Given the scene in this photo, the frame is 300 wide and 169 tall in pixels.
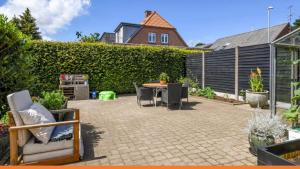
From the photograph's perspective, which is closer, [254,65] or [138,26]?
[254,65]

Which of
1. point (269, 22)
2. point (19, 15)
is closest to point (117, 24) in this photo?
point (19, 15)

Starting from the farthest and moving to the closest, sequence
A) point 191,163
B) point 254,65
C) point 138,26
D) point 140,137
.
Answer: point 138,26 → point 254,65 → point 140,137 → point 191,163

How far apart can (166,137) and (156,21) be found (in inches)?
1081

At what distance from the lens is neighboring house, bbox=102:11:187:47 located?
95.8 feet

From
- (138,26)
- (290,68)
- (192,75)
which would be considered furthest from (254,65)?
(138,26)

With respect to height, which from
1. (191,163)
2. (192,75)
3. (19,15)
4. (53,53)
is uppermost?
(19,15)

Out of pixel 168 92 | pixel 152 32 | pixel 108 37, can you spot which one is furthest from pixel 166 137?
pixel 108 37

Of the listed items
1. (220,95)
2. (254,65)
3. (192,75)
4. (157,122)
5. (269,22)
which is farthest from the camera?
(269,22)

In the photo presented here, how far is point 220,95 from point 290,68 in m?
5.50

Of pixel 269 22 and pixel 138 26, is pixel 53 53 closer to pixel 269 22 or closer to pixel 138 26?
pixel 138 26

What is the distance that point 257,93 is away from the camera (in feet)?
26.0

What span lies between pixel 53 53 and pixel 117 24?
2251cm

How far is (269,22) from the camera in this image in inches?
1026

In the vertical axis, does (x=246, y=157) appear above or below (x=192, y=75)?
below
